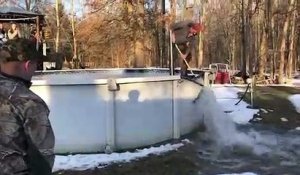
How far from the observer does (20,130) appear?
9.83 ft

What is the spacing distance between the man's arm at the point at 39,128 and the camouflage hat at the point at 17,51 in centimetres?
31

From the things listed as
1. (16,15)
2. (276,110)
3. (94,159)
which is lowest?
(94,159)

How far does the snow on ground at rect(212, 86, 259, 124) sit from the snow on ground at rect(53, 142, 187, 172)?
16.4ft

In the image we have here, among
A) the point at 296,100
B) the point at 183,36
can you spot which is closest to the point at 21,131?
the point at 183,36

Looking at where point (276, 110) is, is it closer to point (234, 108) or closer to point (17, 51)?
point (234, 108)

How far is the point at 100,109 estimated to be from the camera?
9.92 meters

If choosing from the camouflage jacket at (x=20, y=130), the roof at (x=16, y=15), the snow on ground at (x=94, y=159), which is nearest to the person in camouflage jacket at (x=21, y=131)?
the camouflage jacket at (x=20, y=130)

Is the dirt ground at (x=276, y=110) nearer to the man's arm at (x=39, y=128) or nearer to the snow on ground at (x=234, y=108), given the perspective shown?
the snow on ground at (x=234, y=108)

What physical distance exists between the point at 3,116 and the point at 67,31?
54.0 meters

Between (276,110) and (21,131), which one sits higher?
(21,131)

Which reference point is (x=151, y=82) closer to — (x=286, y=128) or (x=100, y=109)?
(x=100, y=109)

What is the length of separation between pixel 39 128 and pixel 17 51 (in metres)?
0.51

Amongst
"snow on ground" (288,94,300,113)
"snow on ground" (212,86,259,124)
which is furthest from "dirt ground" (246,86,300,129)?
"snow on ground" (212,86,259,124)

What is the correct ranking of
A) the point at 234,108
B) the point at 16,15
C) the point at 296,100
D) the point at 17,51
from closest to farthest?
the point at 17,51 < the point at 234,108 < the point at 296,100 < the point at 16,15
